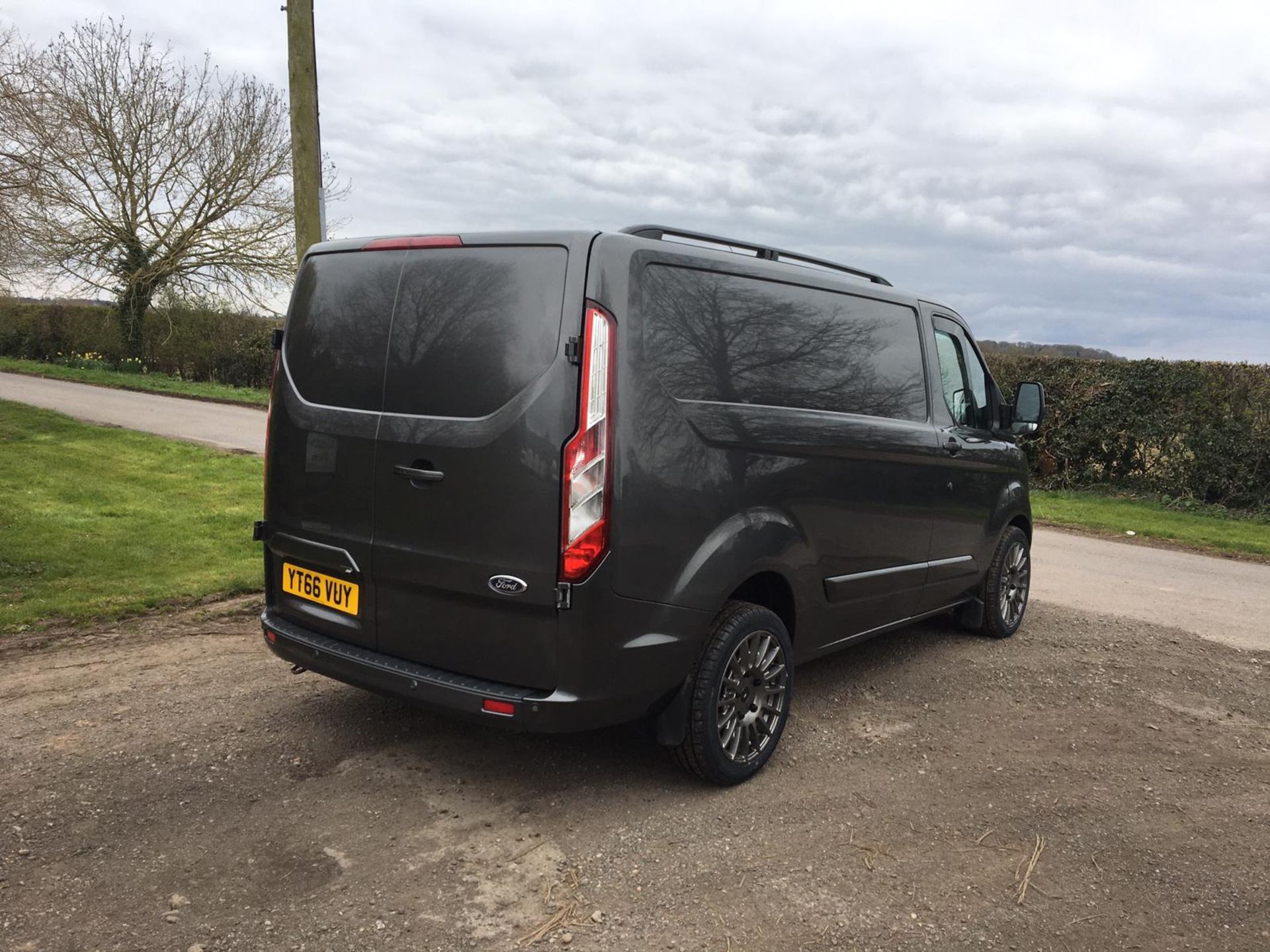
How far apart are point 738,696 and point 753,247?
188cm

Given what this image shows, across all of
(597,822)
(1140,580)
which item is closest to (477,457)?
(597,822)

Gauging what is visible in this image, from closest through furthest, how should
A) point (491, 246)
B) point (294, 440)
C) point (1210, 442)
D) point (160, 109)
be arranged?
1. point (491, 246)
2. point (294, 440)
3. point (1210, 442)
4. point (160, 109)

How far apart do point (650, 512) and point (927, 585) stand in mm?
2486

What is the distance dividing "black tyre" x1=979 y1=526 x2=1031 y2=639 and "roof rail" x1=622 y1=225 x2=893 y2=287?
2.06m

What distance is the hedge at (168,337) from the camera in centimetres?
2417

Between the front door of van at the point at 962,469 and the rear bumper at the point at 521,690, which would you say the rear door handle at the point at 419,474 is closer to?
the rear bumper at the point at 521,690

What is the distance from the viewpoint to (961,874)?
10.5ft

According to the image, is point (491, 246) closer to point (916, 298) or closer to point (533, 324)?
point (533, 324)

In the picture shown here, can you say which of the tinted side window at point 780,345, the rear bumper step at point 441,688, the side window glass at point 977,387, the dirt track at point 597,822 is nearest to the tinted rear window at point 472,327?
the tinted side window at point 780,345

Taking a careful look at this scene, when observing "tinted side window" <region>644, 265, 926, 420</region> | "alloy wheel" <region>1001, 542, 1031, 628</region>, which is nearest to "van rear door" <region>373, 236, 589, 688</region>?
"tinted side window" <region>644, 265, 926, 420</region>

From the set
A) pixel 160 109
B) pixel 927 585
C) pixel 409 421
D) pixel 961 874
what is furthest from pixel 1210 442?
pixel 160 109

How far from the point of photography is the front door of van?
17.1 ft

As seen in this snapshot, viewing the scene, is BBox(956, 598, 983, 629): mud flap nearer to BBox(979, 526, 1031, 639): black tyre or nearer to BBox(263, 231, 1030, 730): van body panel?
BBox(979, 526, 1031, 639): black tyre

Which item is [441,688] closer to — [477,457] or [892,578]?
[477,457]
